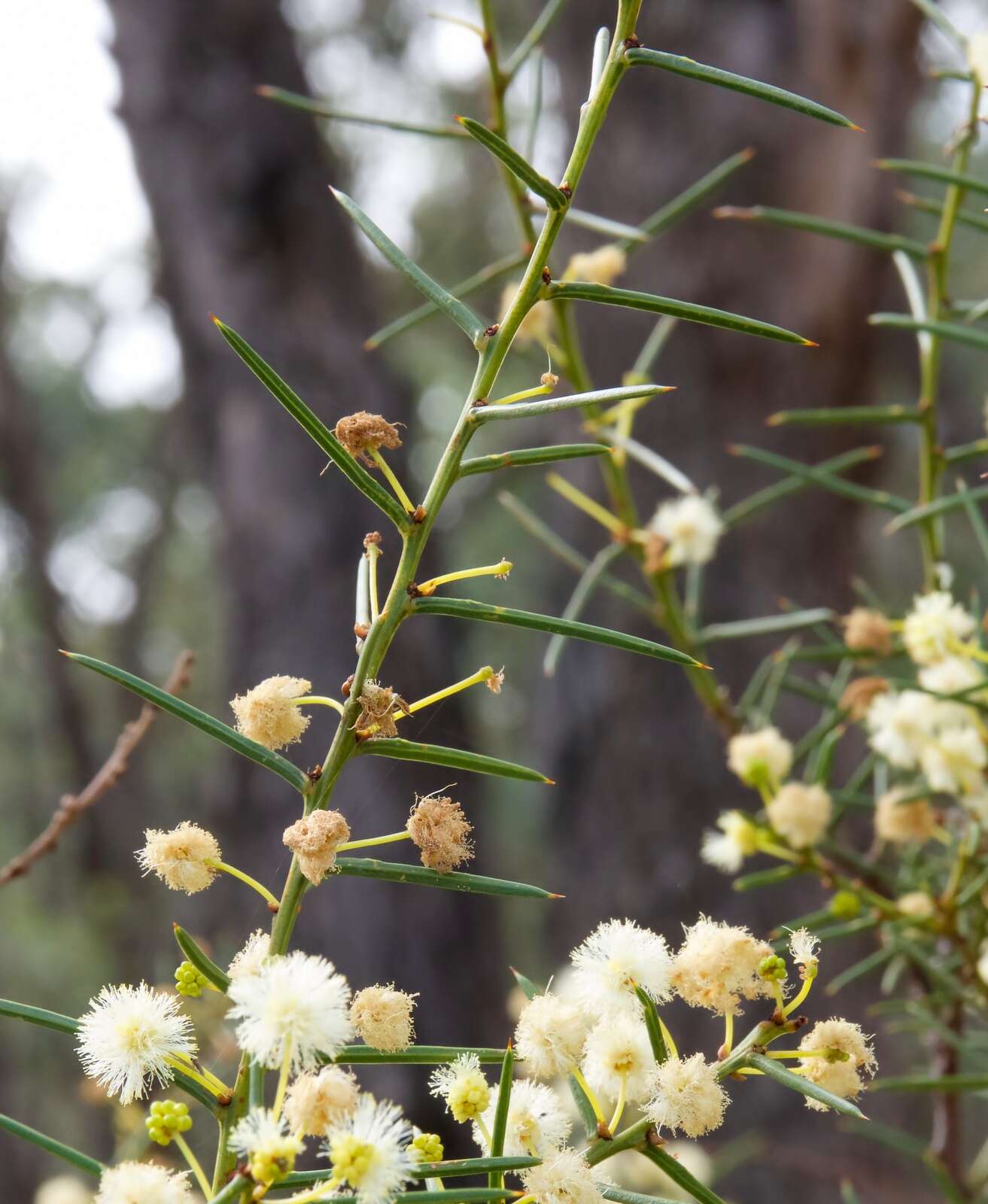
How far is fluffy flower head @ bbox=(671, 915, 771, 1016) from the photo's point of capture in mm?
382

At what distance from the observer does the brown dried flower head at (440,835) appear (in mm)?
367

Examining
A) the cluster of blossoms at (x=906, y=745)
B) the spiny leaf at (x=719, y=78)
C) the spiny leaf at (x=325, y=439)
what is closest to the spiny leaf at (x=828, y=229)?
the cluster of blossoms at (x=906, y=745)

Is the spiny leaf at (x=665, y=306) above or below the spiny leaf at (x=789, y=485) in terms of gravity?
below

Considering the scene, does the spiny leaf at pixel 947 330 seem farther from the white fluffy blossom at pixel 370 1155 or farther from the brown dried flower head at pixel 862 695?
the white fluffy blossom at pixel 370 1155

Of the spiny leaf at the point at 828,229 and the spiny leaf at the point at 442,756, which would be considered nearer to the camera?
the spiny leaf at the point at 442,756

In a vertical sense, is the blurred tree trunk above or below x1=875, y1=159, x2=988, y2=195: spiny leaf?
above

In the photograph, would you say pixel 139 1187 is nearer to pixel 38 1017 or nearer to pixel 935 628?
pixel 38 1017

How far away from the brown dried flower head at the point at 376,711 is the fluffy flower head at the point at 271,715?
42mm

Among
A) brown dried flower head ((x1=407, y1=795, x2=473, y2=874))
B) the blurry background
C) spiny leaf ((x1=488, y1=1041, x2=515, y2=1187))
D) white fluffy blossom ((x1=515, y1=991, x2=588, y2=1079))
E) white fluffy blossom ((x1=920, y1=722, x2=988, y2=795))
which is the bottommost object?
spiny leaf ((x1=488, y1=1041, x2=515, y2=1187))

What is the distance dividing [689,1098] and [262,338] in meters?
2.07

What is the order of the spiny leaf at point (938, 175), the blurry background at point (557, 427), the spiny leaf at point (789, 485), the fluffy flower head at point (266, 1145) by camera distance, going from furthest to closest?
the blurry background at point (557, 427) → the spiny leaf at point (789, 485) → the spiny leaf at point (938, 175) → the fluffy flower head at point (266, 1145)

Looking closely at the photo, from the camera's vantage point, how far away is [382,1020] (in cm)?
36

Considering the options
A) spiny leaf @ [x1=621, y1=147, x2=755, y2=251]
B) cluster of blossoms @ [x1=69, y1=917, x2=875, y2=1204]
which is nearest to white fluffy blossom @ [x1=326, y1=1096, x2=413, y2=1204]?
cluster of blossoms @ [x1=69, y1=917, x2=875, y2=1204]

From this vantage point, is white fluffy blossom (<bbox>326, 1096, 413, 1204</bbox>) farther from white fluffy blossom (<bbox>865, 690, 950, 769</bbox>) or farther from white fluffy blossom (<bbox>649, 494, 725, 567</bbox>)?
white fluffy blossom (<bbox>649, 494, 725, 567</bbox>)
